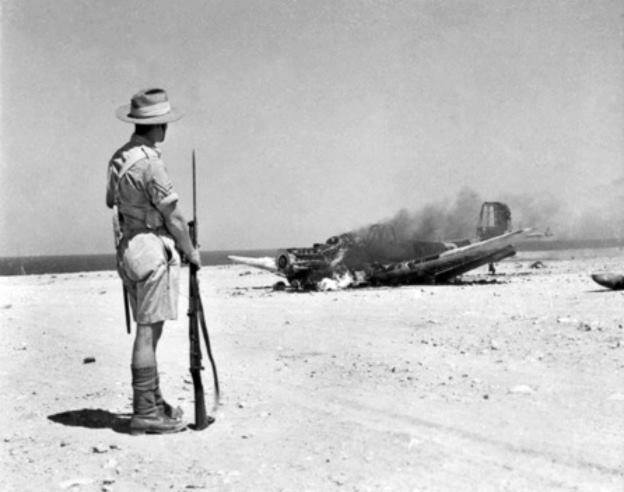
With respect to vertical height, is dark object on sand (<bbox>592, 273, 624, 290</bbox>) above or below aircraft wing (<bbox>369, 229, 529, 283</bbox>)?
below

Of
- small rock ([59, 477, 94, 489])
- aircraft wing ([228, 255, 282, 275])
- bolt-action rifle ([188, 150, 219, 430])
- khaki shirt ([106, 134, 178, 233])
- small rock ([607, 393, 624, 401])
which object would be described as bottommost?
small rock ([59, 477, 94, 489])

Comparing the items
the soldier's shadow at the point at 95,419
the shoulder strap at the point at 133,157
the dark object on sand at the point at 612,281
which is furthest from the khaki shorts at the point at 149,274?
the dark object on sand at the point at 612,281

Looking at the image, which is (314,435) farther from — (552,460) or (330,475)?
(552,460)

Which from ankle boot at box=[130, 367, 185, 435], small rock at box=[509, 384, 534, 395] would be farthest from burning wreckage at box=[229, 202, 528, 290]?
ankle boot at box=[130, 367, 185, 435]

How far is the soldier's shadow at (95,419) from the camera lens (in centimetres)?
517

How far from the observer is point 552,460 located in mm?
4027

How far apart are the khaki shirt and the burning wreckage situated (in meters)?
12.2

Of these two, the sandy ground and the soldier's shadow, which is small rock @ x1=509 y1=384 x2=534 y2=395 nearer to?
the sandy ground

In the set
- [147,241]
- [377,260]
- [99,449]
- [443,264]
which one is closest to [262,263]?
[377,260]

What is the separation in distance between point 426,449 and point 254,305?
9527mm

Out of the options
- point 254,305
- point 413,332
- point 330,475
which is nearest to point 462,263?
point 254,305

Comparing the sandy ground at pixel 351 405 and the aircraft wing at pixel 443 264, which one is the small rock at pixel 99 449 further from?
the aircraft wing at pixel 443 264

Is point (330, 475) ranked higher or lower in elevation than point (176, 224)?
lower

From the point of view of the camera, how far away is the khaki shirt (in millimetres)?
4910
